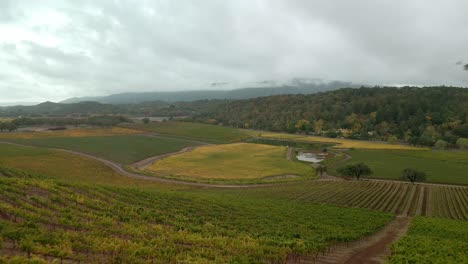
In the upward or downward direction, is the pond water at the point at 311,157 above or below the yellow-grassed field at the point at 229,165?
below

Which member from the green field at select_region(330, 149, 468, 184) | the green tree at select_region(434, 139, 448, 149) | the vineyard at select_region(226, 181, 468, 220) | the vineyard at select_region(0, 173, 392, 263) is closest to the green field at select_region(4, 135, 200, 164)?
the vineyard at select_region(226, 181, 468, 220)

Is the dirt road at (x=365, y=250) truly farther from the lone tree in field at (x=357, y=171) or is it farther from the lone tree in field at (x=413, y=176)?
the lone tree in field at (x=413, y=176)

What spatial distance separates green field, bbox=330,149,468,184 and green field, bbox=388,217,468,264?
43803 millimetres

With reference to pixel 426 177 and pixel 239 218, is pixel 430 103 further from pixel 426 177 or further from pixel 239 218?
pixel 239 218

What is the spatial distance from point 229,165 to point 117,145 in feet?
170

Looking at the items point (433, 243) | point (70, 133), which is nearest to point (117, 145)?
point (70, 133)

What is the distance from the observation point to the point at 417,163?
318 ft

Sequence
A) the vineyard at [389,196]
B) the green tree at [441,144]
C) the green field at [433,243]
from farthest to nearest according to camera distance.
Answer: the green tree at [441,144], the vineyard at [389,196], the green field at [433,243]

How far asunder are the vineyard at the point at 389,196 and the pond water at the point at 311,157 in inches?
1375

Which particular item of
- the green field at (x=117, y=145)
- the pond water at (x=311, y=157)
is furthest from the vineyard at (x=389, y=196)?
the green field at (x=117, y=145)

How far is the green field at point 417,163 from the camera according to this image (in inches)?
3175

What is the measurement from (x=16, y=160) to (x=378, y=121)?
7460 inches

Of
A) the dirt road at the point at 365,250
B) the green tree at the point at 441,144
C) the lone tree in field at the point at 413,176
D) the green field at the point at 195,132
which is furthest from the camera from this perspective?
the green field at the point at 195,132

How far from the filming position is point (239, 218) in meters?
36.2
